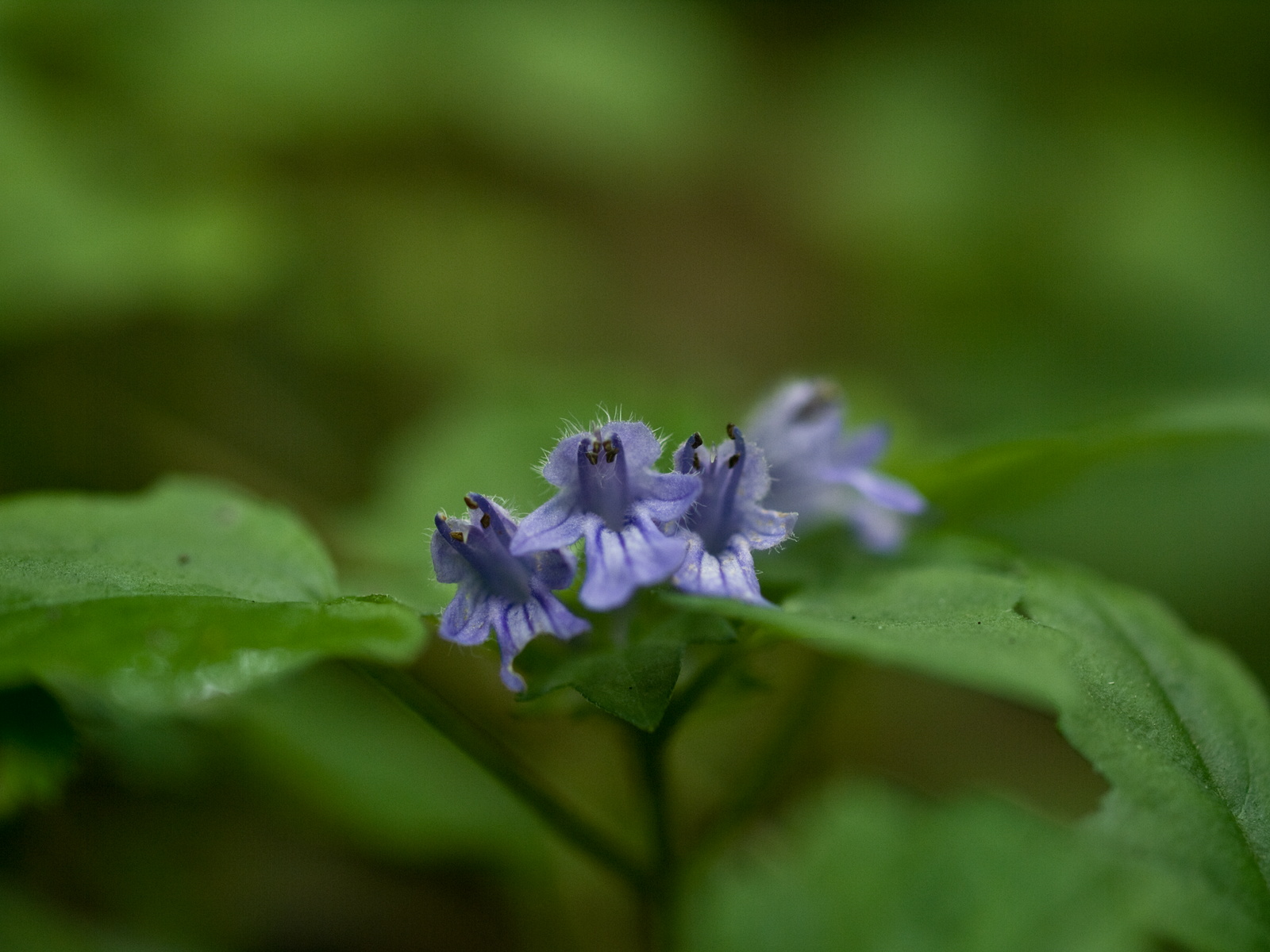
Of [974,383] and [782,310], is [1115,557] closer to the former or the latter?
[974,383]

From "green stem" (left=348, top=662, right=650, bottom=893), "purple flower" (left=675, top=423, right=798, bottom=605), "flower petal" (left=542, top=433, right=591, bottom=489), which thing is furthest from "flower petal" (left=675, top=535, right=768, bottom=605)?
"green stem" (left=348, top=662, right=650, bottom=893)

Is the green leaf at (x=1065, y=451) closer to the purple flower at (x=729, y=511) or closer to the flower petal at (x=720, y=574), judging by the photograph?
the purple flower at (x=729, y=511)

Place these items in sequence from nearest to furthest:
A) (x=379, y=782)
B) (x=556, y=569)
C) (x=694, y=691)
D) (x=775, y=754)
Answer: (x=556, y=569) → (x=694, y=691) → (x=775, y=754) → (x=379, y=782)

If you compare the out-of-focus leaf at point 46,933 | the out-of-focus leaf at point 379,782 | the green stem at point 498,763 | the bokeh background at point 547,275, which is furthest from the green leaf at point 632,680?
the out-of-focus leaf at point 46,933

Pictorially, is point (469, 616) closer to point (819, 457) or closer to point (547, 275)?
point (819, 457)

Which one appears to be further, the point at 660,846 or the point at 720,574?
the point at 660,846

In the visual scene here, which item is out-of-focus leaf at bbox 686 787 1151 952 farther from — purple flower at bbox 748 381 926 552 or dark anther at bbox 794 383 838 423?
dark anther at bbox 794 383 838 423

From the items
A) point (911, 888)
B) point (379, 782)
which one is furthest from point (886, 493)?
point (379, 782)
